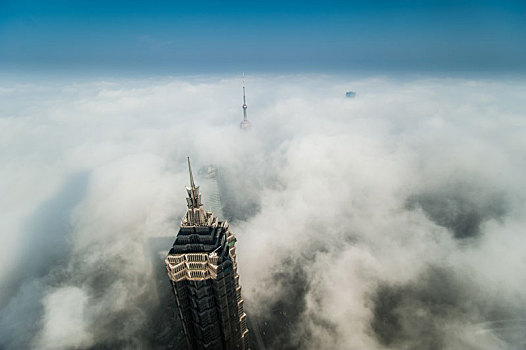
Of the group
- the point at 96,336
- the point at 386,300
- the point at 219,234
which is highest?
the point at 219,234

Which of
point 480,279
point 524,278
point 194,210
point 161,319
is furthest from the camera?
point 480,279

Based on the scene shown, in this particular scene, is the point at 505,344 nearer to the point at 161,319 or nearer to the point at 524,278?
the point at 524,278

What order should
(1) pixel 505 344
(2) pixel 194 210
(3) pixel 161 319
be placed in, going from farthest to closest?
(3) pixel 161 319, (1) pixel 505 344, (2) pixel 194 210

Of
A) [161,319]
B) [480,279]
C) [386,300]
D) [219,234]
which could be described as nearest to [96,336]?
[161,319]

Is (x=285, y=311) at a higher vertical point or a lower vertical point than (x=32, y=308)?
lower

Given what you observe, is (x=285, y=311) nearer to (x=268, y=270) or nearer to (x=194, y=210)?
(x=268, y=270)

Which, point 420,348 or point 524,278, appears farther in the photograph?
point 524,278
